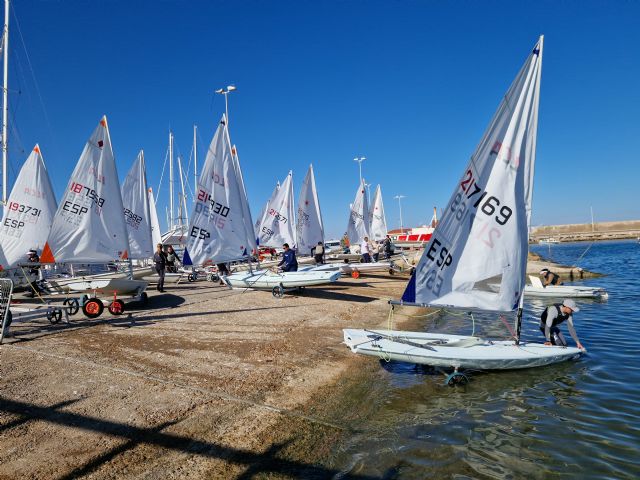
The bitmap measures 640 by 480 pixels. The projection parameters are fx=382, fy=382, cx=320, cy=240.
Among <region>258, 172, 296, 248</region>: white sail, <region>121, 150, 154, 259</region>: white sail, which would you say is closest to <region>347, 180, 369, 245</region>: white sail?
<region>258, 172, 296, 248</region>: white sail

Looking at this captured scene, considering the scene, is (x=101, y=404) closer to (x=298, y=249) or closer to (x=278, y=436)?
(x=278, y=436)

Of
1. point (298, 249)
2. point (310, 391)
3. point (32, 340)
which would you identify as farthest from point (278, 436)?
point (298, 249)

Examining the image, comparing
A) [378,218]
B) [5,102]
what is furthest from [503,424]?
[378,218]

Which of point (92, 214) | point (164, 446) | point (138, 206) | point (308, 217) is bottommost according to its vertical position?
point (164, 446)

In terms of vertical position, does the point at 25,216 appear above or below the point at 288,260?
above

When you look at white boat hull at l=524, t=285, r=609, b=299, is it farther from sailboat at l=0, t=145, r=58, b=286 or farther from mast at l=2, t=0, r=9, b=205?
mast at l=2, t=0, r=9, b=205

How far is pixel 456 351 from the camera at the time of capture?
301 inches

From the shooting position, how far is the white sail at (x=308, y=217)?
2523cm

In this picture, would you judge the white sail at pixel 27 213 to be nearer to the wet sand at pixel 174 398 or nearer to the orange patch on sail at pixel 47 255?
the orange patch on sail at pixel 47 255

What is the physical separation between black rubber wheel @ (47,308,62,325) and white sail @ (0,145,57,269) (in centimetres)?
738

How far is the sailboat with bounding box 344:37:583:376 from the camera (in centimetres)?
733

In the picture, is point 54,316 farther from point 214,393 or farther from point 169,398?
point 214,393

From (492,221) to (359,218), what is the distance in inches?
1008

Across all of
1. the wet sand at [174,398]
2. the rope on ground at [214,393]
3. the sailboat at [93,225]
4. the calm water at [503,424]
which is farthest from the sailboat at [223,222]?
the rope on ground at [214,393]
